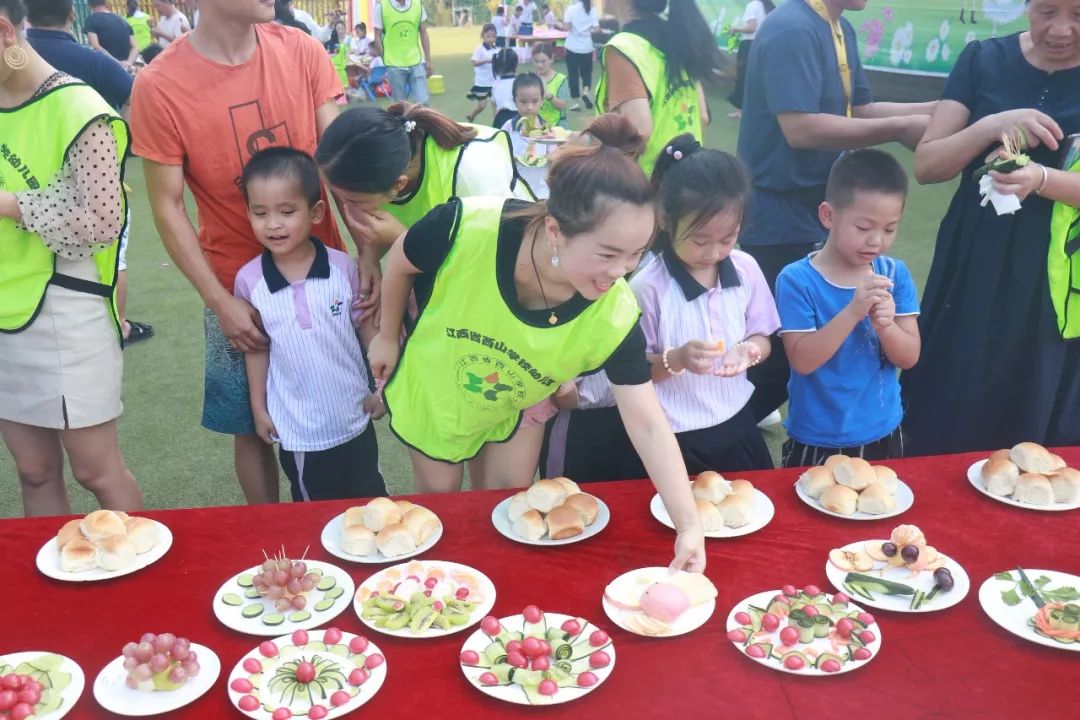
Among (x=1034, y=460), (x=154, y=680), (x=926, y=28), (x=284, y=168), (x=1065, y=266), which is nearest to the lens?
(x=154, y=680)

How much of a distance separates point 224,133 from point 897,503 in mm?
1781

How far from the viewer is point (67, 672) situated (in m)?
1.32

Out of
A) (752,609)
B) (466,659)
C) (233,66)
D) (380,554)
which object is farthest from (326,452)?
(752,609)

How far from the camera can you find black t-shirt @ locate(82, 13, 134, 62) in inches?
277

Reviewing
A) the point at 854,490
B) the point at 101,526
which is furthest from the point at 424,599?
the point at 854,490

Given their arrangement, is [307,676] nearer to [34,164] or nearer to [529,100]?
[34,164]

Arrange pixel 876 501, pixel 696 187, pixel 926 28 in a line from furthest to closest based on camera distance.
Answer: pixel 926 28 → pixel 696 187 → pixel 876 501

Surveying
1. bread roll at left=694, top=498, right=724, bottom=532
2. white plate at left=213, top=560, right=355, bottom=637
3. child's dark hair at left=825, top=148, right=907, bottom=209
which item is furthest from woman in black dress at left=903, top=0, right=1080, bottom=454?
white plate at left=213, top=560, right=355, bottom=637

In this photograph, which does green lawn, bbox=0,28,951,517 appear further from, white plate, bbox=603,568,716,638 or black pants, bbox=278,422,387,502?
white plate, bbox=603,568,716,638

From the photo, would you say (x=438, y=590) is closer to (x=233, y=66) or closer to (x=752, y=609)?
(x=752, y=609)

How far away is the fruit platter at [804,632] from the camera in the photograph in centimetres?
132

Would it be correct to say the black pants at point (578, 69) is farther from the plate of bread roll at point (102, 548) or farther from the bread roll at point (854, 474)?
the plate of bread roll at point (102, 548)

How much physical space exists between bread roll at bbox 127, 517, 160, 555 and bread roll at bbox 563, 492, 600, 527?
0.77 metres

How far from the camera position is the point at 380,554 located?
5.36 feet
